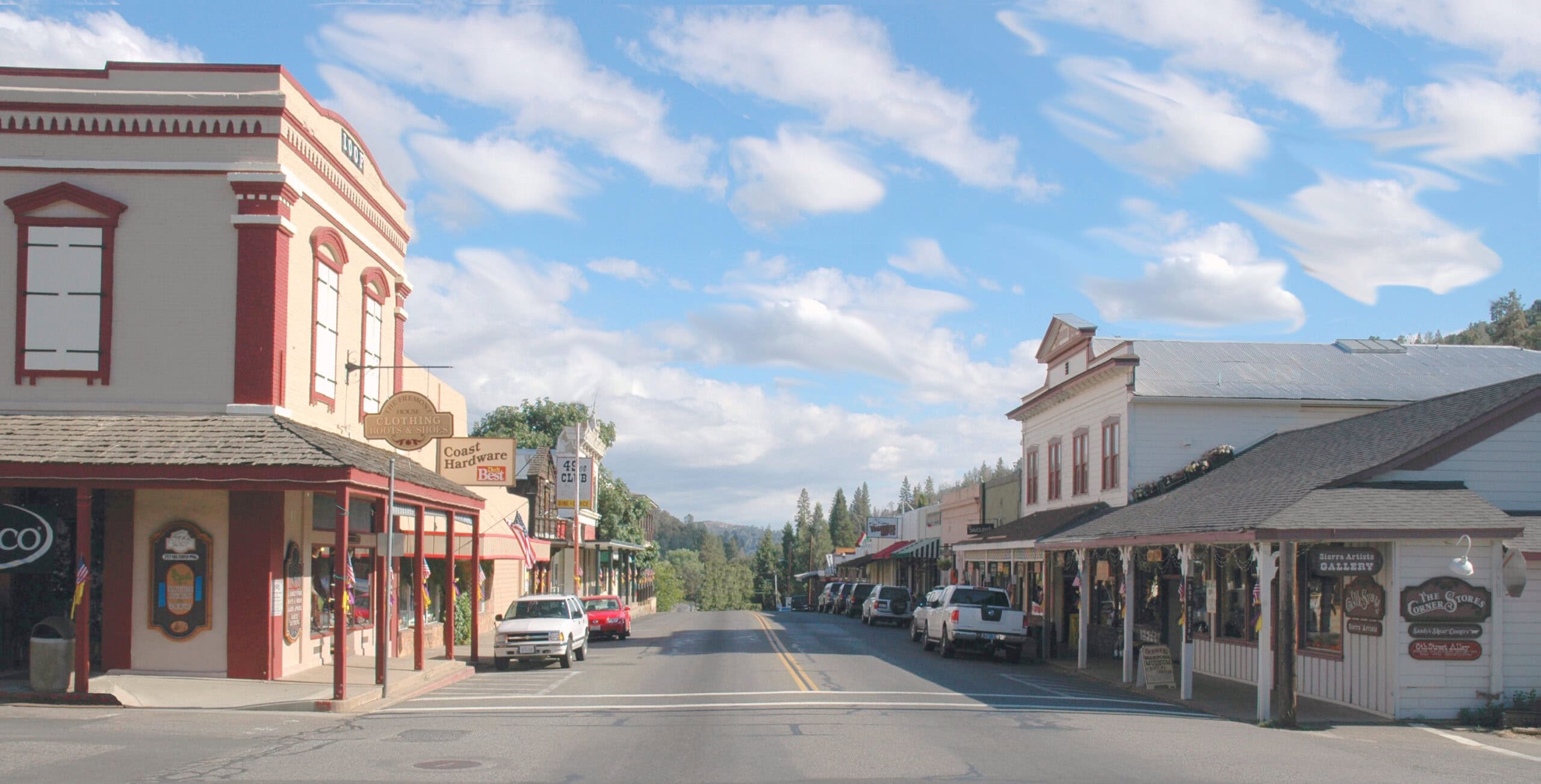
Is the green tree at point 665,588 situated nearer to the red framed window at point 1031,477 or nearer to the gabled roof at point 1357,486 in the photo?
the red framed window at point 1031,477

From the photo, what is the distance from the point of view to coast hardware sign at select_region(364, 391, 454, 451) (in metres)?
21.3

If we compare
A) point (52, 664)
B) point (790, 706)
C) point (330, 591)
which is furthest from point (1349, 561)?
point (52, 664)

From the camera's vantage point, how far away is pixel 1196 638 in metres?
27.3

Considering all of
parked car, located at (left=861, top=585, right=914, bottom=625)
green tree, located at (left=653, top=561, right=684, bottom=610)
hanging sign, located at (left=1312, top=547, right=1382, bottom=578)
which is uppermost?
hanging sign, located at (left=1312, top=547, right=1382, bottom=578)

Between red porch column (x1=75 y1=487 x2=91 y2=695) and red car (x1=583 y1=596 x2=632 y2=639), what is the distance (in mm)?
20469

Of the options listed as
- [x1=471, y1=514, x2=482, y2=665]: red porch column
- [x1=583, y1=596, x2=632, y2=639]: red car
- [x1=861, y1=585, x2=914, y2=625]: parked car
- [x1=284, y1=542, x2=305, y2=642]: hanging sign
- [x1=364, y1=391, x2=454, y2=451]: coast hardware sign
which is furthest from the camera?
[x1=861, y1=585, x2=914, y2=625]: parked car

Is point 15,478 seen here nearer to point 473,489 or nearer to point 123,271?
point 123,271

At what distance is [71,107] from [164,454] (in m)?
6.50

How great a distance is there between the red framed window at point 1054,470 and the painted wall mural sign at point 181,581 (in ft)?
84.9

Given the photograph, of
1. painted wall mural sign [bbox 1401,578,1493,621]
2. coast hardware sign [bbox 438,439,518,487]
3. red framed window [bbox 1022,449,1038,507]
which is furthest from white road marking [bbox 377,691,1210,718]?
red framed window [bbox 1022,449,1038,507]

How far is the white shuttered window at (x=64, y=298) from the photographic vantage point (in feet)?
65.1

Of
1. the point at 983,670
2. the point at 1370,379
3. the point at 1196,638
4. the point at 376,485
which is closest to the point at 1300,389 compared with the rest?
the point at 1370,379

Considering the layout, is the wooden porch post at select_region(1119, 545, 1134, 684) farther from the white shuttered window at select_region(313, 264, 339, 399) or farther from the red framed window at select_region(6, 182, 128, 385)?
the red framed window at select_region(6, 182, 128, 385)

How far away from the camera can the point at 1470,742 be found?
15.9 meters
